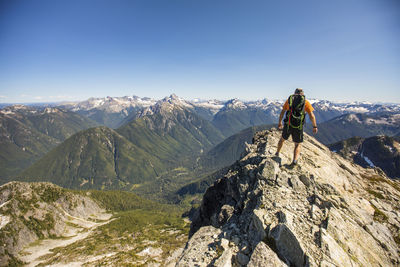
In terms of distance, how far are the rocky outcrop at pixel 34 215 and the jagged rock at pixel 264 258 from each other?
6831 inches

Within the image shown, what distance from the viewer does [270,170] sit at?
19.3 m

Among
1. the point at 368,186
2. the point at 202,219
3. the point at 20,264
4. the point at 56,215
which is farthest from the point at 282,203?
the point at 56,215

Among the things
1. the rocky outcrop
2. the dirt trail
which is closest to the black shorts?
the dirt trail

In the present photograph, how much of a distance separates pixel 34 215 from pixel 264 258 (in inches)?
7962

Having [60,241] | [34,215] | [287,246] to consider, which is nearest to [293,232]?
[287,246]

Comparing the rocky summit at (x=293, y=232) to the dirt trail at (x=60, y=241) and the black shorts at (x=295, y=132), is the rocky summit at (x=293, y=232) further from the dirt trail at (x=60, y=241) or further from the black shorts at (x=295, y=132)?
the dirt trail at (x=60, y=241)

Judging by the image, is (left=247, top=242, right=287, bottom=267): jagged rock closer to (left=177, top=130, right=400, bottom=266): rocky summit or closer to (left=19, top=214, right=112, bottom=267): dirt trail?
(left=177, top=130, right=400, bottom=266): rocky summit

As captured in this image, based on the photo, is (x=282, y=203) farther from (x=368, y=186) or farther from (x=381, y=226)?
(x=368, y=186)

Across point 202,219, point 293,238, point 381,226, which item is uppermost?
point 293,238

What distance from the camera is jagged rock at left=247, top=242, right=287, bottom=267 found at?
1121 centimetres

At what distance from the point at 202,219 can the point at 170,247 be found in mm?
76677

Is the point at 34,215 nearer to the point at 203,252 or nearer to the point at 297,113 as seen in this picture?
the point at 203,252

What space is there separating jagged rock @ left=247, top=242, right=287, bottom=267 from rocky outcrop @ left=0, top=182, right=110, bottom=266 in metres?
174

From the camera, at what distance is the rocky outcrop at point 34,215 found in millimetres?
123669
